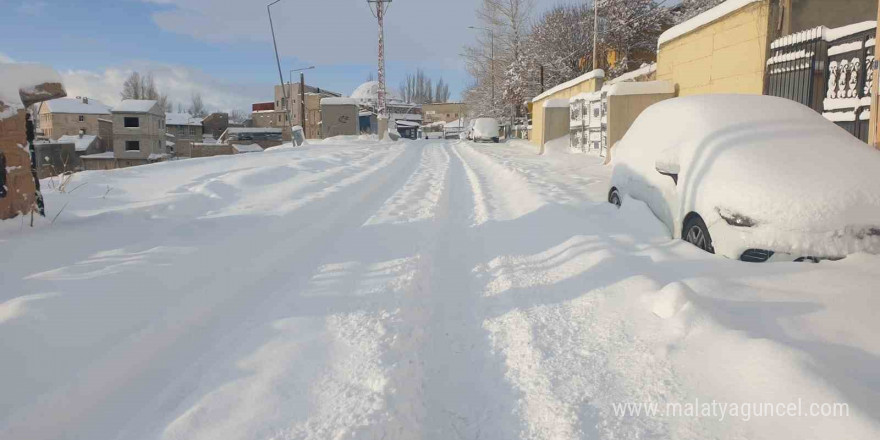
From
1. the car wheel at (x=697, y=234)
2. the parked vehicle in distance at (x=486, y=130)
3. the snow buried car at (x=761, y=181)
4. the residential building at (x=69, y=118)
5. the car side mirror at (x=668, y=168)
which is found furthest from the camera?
the residential building at (x=69, y=118)

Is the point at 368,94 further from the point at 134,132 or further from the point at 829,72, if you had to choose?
the point at 829,72

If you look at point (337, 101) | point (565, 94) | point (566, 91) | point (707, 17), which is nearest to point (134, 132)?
point (337, 101)

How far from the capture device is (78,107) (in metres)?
68.4

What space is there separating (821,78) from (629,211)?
481cm

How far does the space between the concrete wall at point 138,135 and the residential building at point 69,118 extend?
38.4ft

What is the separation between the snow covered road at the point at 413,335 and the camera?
2592mm

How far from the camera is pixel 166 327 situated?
144 inches

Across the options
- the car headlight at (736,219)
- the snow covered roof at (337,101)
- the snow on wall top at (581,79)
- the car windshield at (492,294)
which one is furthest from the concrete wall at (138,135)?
the car headlight at (736,219)

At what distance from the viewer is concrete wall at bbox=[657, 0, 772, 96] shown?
385 inches

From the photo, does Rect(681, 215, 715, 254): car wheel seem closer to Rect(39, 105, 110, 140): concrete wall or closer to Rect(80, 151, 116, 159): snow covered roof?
Rect(80, 151, 116, 159): snow covered roof

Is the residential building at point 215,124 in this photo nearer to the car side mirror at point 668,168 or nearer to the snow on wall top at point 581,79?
the snow on wall top at point 581,79

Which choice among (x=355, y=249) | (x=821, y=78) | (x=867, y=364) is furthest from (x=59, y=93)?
(x=821, y=78)

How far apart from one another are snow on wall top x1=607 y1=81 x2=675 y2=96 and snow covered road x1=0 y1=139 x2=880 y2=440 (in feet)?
29.9

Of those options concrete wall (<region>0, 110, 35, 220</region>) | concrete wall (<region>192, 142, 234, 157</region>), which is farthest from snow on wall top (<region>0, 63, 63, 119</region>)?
concrete wall (<region>192, 142, 234, 157</region>)
